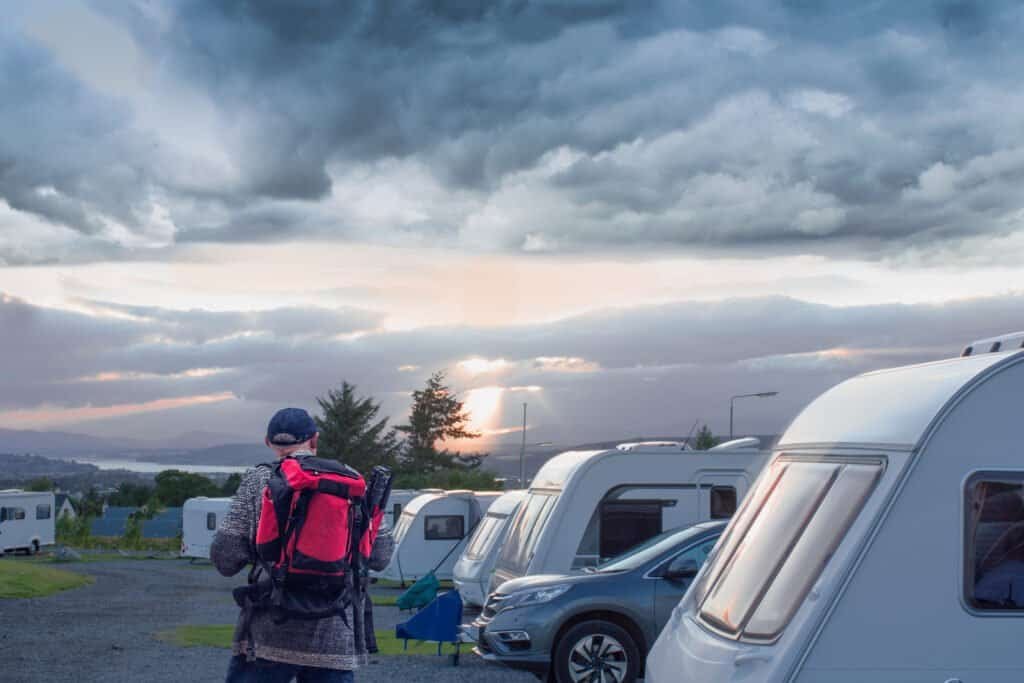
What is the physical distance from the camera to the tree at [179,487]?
340ft

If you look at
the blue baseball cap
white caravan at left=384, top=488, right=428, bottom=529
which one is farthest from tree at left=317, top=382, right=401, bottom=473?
the blue baseball cap

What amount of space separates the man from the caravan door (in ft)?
32.7

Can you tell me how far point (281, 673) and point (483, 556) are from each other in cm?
1655

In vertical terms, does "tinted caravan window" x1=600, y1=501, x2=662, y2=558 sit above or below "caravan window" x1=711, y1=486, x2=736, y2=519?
below

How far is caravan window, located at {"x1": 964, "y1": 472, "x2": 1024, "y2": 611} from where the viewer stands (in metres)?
5.16

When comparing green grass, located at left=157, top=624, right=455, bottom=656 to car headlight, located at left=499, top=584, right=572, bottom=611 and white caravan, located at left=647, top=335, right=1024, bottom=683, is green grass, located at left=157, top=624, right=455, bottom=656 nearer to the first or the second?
car headlight, located at left=499, top=584, right=572, bottom=611

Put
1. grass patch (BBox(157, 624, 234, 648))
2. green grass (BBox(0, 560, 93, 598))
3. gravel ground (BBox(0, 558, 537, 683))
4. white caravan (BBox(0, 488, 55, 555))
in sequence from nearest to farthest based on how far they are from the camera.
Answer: gravel ground (BBox(0, 558, 537, 683)) < grass patch (BBox(157, 624, 234, 648)) < green grass (BBox(0, 560, 93, 598)) < white caravan (BBox(0, 488, 55, 555))

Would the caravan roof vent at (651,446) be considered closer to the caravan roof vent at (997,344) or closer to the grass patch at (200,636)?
the grass patch at (200,636)

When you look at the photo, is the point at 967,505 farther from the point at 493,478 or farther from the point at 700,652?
the point at 493,478

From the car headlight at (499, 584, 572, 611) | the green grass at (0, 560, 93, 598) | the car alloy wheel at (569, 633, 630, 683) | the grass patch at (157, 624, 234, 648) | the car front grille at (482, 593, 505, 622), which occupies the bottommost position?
the green grass at (0, 560, 93, 598)

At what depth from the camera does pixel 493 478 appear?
81.1 m

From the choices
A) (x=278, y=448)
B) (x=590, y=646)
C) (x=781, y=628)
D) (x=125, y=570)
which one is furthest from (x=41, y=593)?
(x=781, y=628)

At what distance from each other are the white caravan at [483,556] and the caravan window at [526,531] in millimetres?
4886

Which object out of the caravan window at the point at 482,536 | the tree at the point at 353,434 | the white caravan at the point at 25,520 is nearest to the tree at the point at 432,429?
the tree at the point at 353,434
